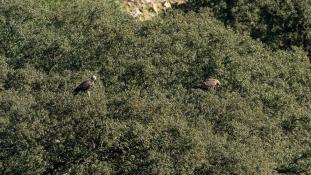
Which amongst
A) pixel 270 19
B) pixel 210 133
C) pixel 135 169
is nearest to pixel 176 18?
pixel 270 19

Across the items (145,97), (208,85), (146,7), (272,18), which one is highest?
(145,97)

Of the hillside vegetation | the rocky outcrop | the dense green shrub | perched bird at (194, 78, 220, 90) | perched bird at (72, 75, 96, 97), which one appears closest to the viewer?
the hillside vegetation

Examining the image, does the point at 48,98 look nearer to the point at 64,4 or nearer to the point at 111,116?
the point at 111,116

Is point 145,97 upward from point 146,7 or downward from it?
upward

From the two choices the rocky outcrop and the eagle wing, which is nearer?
the eagle wing

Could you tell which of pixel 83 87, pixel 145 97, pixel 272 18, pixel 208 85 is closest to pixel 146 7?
pixel 272 18

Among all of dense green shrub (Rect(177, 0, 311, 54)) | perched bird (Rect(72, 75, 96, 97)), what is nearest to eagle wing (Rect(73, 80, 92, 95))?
perched bird (Rect(72, 75, 96, 97))

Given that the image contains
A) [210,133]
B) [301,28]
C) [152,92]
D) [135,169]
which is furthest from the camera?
[301,28]

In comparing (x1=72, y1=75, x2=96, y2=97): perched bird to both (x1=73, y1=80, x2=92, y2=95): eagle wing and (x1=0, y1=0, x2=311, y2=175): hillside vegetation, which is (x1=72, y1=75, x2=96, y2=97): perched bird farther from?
(x1=0, y1=0, x2=311, y2=175): hillside vegetation

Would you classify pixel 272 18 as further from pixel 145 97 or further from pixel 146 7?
pixel 145 97
